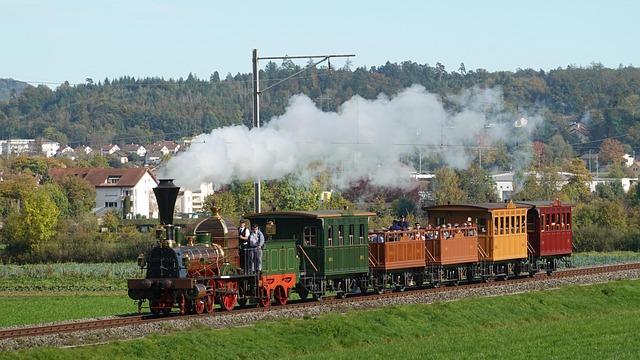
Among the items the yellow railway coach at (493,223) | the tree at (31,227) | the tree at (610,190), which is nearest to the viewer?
Answer: the yellow railway coach at (493,223)

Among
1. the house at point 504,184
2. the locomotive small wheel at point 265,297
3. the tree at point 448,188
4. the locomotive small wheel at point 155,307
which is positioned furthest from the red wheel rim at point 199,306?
the house at point 504,184

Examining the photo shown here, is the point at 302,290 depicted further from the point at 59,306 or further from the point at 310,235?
the point at 59,306

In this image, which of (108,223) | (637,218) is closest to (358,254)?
(637,218)

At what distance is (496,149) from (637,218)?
76206 millimetres

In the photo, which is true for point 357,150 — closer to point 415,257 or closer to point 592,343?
point 415,257

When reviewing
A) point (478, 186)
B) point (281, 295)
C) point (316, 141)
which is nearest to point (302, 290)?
point (281, 295)

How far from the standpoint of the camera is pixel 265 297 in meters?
39.4

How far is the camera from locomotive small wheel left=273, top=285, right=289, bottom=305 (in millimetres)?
40281

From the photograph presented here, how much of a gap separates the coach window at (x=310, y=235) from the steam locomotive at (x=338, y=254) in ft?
0.11

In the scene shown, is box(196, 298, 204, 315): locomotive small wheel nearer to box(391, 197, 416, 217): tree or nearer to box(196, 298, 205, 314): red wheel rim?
box(196, 298, 205, 314): red wheel rim

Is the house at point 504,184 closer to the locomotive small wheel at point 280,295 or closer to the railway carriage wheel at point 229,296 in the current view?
the locomotive small wheel at point 280,295

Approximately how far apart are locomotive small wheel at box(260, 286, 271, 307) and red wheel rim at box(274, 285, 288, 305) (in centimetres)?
81

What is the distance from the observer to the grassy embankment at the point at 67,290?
49.1m

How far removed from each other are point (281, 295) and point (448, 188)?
281 feet
